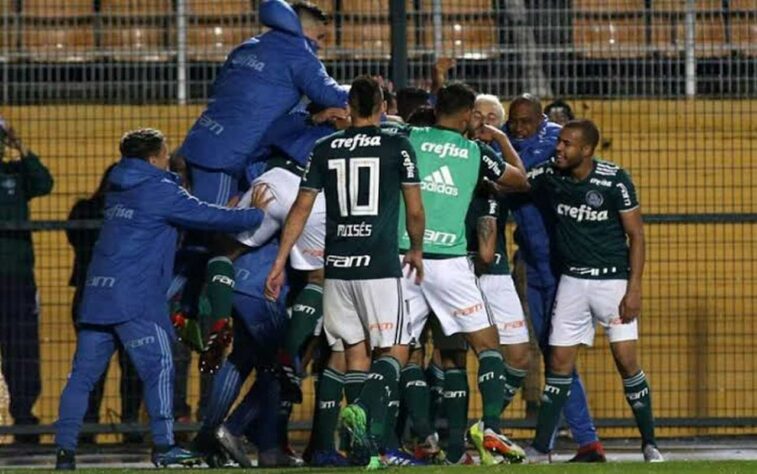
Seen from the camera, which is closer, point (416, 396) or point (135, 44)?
point (416, 396)

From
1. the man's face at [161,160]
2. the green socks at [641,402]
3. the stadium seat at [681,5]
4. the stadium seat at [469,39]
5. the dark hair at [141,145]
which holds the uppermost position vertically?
the stadium seat at [681,5]

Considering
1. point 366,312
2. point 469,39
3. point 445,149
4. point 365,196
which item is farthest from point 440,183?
point 469,39

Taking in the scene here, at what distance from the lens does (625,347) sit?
529 inches

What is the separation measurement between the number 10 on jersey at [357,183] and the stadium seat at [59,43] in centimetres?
436

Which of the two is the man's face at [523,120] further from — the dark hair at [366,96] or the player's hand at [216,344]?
the player's hand at [216,344]

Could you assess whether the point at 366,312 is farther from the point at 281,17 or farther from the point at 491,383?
the point at 281,17

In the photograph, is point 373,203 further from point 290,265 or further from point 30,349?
point 30,349

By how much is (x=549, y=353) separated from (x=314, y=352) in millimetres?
1684

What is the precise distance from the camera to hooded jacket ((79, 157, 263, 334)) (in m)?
13.0

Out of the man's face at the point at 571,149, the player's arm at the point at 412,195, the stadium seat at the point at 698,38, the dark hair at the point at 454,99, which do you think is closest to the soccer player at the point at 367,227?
the player's arm at the point at 412,195

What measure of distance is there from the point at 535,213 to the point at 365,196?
228cm

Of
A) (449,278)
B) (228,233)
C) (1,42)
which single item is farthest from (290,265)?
(1,42)

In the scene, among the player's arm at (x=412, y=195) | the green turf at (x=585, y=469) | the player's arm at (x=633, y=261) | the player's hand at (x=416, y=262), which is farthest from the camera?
the player's arm at (x=633, y=261)

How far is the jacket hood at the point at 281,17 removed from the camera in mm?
13625
